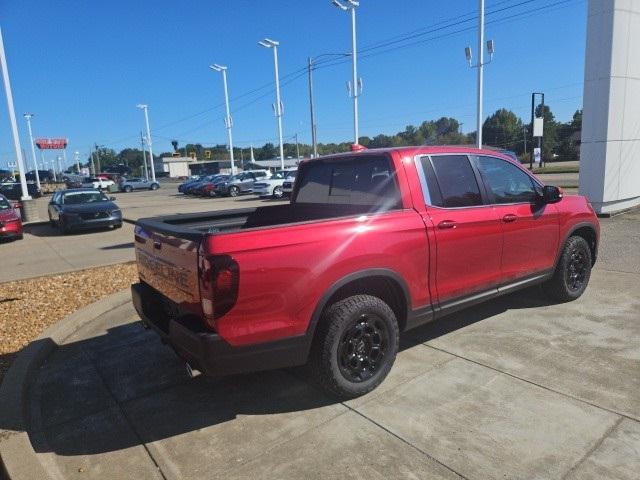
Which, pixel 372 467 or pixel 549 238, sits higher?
pixel 549 238

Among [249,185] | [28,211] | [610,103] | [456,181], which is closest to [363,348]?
[456,181]

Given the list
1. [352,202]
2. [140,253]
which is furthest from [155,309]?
[352,202]

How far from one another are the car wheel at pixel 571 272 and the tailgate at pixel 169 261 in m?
3.97

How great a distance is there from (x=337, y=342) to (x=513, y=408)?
1.28 meters

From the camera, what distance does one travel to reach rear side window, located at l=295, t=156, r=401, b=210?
3.83 m

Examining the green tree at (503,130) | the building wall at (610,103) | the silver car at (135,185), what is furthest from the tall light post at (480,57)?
the green tree at (503,130)

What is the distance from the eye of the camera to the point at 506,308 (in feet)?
17.2

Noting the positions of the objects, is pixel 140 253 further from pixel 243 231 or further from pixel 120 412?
pixel 243 231

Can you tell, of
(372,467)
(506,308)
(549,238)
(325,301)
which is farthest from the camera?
(506,308)

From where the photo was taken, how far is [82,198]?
15828 mm

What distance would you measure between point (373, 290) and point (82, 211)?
12970 mm

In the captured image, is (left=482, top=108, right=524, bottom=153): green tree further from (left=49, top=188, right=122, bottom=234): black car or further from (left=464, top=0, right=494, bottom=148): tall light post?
(left=49, top=188, right=122, bottom=234): black car

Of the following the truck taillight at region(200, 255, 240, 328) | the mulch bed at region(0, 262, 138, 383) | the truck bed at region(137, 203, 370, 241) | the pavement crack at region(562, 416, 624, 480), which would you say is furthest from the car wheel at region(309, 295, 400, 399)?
the mulch bed at region(0, 262, 138, 383)

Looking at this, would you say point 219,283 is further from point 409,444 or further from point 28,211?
point 28,211
